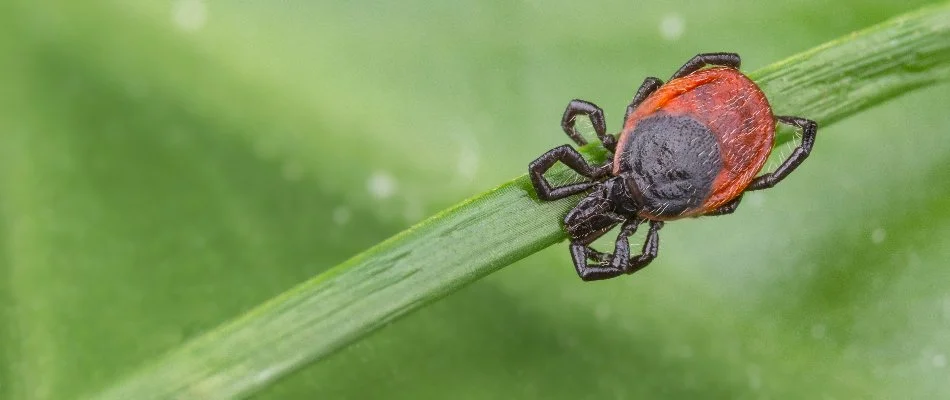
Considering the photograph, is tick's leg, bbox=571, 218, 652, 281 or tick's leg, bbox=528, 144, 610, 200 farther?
tick's leg, bbox=571, 218, 652, 281

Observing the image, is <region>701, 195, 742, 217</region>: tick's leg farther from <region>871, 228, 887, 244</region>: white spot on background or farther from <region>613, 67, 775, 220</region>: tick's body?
<region>871, 228, 887, 244</region>: white spot on background

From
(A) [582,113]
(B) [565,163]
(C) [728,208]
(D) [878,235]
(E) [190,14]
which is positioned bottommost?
(D) [878,235]

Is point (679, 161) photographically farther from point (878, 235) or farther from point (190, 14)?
point (190, 14)

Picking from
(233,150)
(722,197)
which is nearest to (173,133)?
(233,150)

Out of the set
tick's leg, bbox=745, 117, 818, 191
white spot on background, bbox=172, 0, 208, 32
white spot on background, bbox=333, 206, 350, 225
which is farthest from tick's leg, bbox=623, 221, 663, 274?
white spot on background, bbox=172, 0, 208, 32

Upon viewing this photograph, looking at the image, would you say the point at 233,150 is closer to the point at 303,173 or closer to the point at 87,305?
the point at 303,173

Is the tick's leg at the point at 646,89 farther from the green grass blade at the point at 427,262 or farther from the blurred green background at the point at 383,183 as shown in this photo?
the green grass blade at the point at 427,262

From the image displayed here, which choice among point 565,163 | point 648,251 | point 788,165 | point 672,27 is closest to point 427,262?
point 565,163
